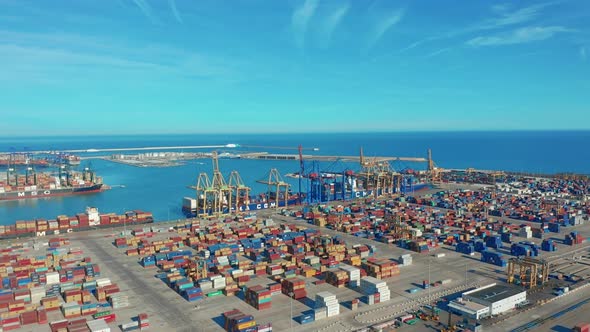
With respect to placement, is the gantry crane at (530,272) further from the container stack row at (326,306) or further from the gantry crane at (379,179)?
the gantry crane at (379,179)

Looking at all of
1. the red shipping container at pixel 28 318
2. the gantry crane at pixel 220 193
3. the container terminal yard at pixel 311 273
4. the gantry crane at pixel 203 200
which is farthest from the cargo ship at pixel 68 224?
the red shipping container at pixel 28 318

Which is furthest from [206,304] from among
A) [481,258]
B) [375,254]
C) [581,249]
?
[581,249]

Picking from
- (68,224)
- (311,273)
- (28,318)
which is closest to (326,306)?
(311,273)

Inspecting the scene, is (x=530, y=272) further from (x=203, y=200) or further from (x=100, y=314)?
(x=203, y=200)

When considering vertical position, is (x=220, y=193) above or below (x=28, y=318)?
above

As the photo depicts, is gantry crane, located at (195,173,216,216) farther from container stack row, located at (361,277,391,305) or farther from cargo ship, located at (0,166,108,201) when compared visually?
container stack row, located at (361,277,391,305)
